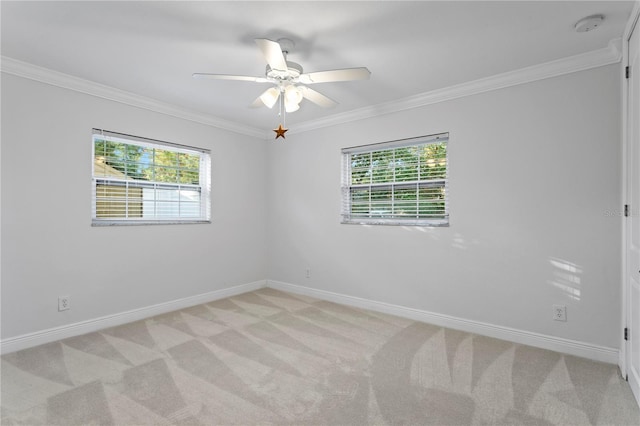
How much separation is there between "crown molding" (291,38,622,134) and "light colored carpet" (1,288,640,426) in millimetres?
2307

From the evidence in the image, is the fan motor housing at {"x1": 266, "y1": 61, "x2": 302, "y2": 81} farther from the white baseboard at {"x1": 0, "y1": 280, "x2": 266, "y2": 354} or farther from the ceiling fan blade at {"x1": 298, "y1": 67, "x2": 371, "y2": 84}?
the white baseboard at {"x1": 0, "y1": 280, "x2": 266, "y2": 354}

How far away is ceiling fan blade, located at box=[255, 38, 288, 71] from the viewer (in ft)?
6.22

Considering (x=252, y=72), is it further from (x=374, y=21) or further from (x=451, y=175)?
(x=451, y=175)

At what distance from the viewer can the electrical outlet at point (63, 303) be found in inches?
119

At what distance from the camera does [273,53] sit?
200 centimetres

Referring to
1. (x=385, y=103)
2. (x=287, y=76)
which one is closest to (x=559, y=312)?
(x=385, y=103)

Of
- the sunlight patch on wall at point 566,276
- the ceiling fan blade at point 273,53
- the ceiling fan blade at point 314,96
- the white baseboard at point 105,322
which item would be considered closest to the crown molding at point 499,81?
the ceiling fan blade at point 314,96

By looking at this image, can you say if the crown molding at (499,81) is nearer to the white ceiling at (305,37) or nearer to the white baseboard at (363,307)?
the white ceiling at (305,37)

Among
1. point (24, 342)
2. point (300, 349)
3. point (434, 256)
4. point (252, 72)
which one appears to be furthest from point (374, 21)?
point (24, 342)

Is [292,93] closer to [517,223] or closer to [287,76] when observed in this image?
[287,76]

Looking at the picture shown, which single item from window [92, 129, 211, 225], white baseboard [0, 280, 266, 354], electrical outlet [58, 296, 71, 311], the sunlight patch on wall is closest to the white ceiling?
window [92, 129, 211, 225]

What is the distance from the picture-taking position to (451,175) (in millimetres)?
3363

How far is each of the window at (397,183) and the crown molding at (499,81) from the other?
1.22ft

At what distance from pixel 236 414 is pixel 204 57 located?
2546mm
